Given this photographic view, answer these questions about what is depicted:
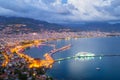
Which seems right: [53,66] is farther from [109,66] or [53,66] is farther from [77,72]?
[109,66]

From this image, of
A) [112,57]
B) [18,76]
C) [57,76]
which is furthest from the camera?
[112,57]

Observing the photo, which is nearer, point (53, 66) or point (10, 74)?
point (10, 74)

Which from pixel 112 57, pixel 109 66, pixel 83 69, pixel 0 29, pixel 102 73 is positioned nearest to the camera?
pixel 102 73

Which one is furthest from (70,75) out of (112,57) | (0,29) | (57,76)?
(0,29)

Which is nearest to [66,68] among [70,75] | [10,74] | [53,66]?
[53,66]

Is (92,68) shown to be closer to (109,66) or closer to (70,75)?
(109,66)

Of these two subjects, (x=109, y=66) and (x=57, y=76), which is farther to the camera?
Result: (x=109, y=66)

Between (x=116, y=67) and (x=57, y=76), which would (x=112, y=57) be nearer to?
(x=116, y=67)

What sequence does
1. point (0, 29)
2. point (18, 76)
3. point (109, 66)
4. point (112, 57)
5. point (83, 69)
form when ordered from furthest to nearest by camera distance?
point (0, 29), point (112, 57), point (109, 66), point (83, 69), point (18, 76)

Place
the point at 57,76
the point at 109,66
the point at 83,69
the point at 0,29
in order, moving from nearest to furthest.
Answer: the point at 57,76 < the point at 83,69 < the point at 109,66 < the point at 0,29
